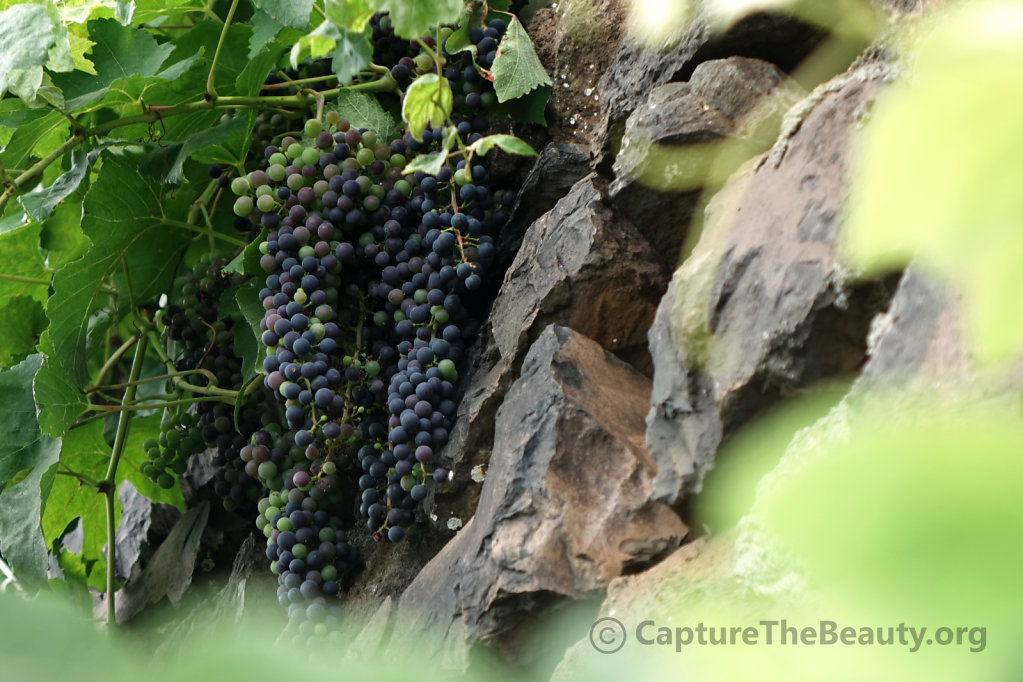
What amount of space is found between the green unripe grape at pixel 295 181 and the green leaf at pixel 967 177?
1.15 metres

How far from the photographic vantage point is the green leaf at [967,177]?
0.44 feet

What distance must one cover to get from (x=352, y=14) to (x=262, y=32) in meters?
0.39

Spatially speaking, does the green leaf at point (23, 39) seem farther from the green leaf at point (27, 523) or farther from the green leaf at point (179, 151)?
the green leaf at point (27, 523)

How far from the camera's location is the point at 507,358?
1125 mm

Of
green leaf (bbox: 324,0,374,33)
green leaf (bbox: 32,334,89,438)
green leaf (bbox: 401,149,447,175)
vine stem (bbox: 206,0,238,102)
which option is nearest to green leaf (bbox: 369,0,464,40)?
green leaf (bbox: 324,0,374,33)

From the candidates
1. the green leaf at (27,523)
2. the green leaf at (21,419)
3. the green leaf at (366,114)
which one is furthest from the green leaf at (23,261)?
the green leaf at (366,114)

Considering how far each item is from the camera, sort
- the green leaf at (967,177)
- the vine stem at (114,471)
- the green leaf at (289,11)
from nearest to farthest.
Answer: the green leaf at (967,177) → the green leaf at (289,11) → the vine stem at (114,471)

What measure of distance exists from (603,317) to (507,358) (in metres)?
0.14

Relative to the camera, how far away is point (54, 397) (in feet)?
4.39

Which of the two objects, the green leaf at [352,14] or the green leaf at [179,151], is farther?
the green leaf at [179,151]

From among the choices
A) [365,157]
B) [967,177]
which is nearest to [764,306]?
[967,177]

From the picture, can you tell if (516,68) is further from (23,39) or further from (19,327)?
(19,327)

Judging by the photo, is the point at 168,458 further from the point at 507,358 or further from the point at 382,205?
the point at 507,358

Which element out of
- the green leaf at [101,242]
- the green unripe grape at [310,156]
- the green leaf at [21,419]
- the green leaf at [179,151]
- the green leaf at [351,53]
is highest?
the green leaf at [351,53]
